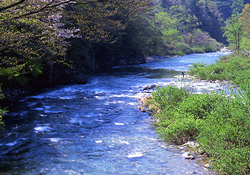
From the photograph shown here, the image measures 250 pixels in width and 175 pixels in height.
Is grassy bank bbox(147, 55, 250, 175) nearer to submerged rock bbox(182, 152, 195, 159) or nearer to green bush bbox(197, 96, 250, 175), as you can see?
green bush bbox(197, 96, 250, 175)

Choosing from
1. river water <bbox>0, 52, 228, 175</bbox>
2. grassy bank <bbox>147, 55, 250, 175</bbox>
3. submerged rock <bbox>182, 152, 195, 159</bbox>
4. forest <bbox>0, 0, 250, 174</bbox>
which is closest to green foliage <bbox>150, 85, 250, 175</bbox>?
grassy bank <bbox>147, 55, 250, 175</bbox>

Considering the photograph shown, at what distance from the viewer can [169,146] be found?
22.5 ft

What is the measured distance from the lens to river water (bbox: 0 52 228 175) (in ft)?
18.4

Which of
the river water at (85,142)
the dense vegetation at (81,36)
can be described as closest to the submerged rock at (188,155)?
the river water at (85,142)

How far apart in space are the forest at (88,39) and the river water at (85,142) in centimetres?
104

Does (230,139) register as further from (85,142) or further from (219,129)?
(85,142)

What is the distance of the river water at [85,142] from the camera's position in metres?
5.60

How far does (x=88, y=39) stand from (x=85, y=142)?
1814 centimetres

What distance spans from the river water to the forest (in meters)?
1.04

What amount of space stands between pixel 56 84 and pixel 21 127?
10.4 metres

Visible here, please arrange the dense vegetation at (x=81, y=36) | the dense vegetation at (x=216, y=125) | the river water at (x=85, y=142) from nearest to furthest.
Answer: the dense vegetation at (x=216, y=125)
the river water at (x=85, y=142)
the dense vegetation at (x=81, y=36)

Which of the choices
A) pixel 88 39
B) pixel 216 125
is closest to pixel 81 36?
pixel 216 125

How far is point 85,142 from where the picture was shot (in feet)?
24.3

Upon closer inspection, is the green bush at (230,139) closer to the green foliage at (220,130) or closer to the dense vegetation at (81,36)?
the green foliage at (220,130)
